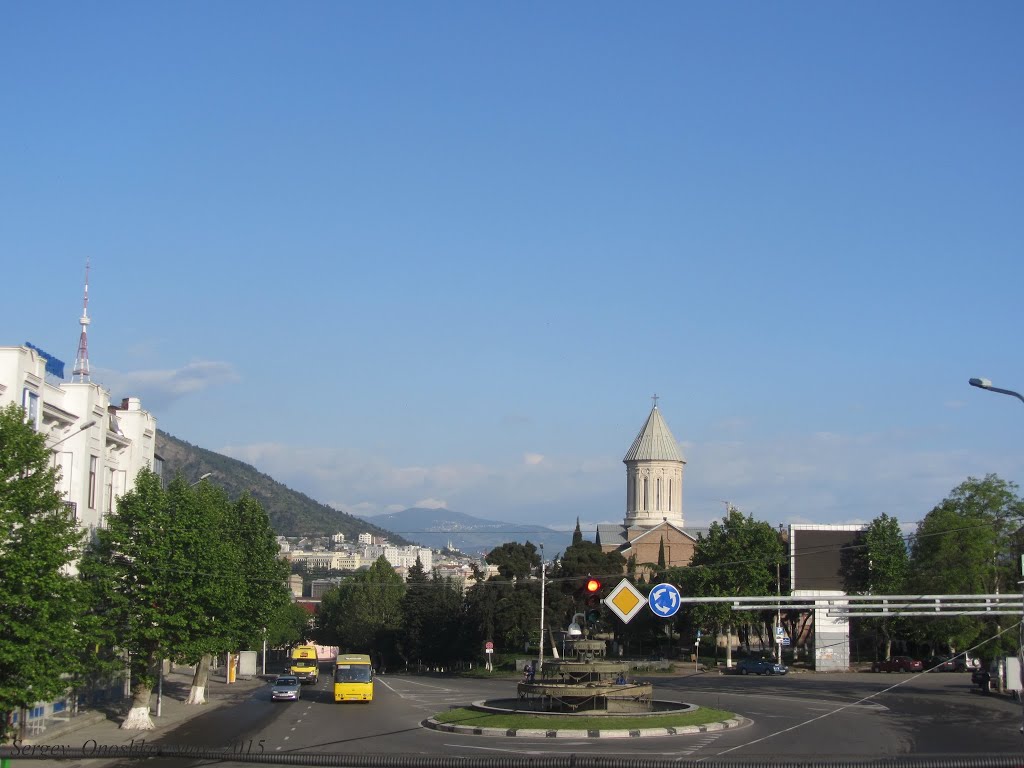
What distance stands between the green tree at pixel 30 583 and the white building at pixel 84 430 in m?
6.07

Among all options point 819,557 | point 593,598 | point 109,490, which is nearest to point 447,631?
point 819,557

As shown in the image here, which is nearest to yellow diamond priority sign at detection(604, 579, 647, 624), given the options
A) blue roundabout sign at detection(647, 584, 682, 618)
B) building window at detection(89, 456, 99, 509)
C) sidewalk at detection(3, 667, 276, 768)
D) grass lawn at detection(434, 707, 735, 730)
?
blue roundabout sign at detection(647, 584, 682, 618)

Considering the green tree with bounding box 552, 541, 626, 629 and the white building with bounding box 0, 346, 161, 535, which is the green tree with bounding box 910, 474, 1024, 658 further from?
the white building with bounding box 0, 346, 161, 535

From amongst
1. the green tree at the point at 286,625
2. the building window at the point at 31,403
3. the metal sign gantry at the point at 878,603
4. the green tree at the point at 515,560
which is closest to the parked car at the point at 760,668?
the green tree at the point at 515,560

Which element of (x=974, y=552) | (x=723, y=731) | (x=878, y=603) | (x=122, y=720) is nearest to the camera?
(x=723, y=731)

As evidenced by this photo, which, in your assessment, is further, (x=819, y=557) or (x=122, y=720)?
(x=819, y=557)

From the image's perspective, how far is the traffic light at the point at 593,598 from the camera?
23000 millimetres

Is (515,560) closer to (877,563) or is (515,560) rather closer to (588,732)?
(877,563)

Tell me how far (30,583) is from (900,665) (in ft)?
200

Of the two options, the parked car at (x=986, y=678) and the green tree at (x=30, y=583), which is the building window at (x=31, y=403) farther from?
the parked car at (x=986, y=678)

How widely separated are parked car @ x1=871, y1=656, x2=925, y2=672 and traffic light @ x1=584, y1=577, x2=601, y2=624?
176 feet

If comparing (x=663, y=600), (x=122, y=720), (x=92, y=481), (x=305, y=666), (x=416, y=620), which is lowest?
(x=305, y=666)

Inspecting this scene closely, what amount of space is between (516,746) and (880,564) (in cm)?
5919

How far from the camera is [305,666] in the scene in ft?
243
